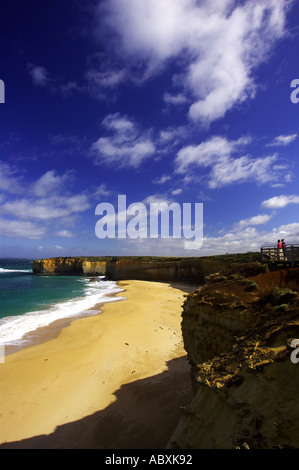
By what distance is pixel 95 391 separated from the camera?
8453 mm

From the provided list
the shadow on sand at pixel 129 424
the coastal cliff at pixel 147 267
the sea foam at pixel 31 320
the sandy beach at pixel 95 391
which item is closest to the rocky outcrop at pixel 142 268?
the coastal cliff at pixel 147 267

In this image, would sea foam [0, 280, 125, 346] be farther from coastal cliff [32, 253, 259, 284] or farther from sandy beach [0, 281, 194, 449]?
coastal cliff [32, 253, 259, 284]

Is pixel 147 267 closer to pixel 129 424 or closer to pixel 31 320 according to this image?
pixel 31 320

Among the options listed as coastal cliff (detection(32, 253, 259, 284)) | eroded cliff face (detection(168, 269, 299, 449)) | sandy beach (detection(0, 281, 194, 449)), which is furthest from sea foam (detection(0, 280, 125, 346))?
coastal cliff (detection(32, 253, 259, 284))

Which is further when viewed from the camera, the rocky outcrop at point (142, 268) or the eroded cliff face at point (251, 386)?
the rocky outcrop at point (142, 268)

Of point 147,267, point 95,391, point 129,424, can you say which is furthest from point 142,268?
point 129,424

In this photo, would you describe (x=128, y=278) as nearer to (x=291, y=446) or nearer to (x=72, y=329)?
(x=72, y=329)

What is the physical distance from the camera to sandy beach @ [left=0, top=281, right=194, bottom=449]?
6375 millimetres

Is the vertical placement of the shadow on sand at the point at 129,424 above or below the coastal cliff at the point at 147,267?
below

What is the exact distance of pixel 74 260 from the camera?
3140 inches

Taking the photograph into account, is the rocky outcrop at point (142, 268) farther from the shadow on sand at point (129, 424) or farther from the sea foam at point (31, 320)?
the shadow on sand at point (129, 424)

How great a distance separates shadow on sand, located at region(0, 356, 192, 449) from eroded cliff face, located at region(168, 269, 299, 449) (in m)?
2.94

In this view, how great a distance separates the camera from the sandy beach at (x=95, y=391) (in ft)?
20.9

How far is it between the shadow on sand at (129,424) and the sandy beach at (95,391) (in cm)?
2
